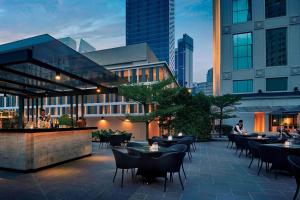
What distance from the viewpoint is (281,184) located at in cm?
475

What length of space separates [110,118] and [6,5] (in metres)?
17.7

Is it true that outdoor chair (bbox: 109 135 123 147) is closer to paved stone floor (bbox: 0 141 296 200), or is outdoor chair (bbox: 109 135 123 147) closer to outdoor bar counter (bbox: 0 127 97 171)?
outdoor bar counter (bbox: 0 127 97 171)

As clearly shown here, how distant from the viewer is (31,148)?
19.2 feet

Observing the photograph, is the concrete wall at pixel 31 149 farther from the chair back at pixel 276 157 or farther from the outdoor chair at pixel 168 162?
the chair back at pixel 276 157

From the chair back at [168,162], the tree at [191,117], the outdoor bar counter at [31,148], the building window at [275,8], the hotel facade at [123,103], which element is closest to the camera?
the chair back at [168,162]

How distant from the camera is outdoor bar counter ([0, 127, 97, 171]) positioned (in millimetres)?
5781

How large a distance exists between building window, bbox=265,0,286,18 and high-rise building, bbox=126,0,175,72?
313 ft

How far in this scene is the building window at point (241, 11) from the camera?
23.0m

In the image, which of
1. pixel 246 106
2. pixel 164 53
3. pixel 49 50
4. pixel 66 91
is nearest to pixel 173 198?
pixel 49 50

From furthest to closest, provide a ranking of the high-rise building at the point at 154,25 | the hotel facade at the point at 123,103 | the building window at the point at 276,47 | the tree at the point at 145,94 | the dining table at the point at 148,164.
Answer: the high-rise building at the point at 154,25 < the hotel facade at the point at 123,103 < the building window at the point at 276,47 < the tree at the point at 145,94 < the dining table at the point at 148,164

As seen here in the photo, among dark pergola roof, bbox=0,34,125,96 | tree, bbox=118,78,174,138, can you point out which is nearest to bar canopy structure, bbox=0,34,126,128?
dark pergola roof, bbox=0,34,125,96

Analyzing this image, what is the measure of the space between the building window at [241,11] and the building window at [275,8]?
1.74 m

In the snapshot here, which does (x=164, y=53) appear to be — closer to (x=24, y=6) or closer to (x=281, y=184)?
(x=24, y=6)

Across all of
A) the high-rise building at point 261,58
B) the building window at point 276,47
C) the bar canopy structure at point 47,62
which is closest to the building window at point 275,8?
the high-rise building at point 261,58
